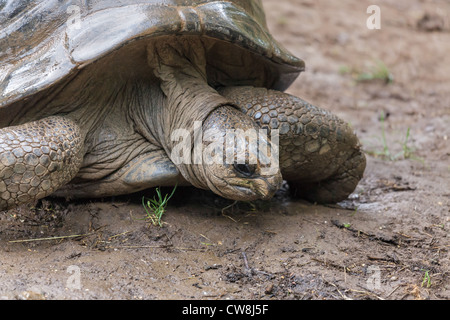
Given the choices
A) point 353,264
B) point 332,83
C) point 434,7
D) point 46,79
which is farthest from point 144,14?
point 434,7

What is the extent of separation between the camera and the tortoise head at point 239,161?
3195mm

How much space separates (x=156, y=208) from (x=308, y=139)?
3.83 feet

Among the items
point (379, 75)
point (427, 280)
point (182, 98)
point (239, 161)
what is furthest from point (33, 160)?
point (379, 75)

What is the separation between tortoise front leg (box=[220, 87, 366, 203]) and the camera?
376 cm

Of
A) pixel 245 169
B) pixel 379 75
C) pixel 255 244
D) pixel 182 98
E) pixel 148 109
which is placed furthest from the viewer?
pixel 379 75

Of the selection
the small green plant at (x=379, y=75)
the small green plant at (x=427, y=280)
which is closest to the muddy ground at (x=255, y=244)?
the small green plant at (x=427, y=280)

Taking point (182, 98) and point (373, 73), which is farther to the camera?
point (373, 73)

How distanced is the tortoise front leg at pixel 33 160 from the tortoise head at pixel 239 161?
0.87 metres

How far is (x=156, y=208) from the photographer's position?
3.76 meters

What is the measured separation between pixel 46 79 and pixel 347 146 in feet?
7.09

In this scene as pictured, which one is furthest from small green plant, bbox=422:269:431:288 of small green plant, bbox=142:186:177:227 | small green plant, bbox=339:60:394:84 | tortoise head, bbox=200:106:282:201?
small green plant, bbox=339:60:394:84

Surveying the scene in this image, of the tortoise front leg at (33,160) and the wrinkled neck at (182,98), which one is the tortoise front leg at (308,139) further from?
the tortoise front leg at (33,160)

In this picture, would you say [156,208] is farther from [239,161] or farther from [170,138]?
[239,161]
